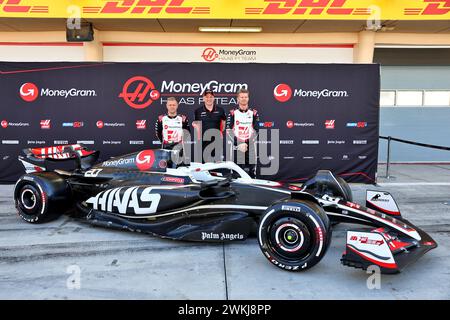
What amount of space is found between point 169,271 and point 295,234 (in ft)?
3.51

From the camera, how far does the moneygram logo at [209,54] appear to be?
989cm

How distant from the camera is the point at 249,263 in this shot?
11.3ft

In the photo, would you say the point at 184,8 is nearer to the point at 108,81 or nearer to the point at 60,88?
the point at 108,81

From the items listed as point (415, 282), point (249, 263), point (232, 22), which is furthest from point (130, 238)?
point (232, 22)

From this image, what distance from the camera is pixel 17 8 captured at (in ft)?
26.5

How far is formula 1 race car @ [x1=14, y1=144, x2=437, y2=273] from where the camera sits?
10.2 feet

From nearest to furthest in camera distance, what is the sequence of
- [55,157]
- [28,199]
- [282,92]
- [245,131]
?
[28,199]
[55,157]
[245,131]
[282,92]

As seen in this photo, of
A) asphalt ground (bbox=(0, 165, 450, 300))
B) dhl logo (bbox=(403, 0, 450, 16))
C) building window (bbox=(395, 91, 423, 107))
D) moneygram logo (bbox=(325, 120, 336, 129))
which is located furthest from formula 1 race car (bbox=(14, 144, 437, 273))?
building window (bbox=(395, 91, 423, 107))

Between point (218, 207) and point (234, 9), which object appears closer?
point (218, 207)

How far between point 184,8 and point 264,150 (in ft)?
11.2

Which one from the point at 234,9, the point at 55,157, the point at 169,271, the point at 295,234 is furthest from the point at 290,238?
the point at 234,9

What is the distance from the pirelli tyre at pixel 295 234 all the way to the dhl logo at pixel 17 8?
7.24 meters

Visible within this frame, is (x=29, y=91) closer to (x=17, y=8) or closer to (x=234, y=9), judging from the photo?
(x=17, y=8)

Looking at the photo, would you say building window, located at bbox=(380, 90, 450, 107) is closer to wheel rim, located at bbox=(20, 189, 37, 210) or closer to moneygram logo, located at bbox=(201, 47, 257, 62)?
moneygram logo, located at bbox=(201, 47, 257, 62)
